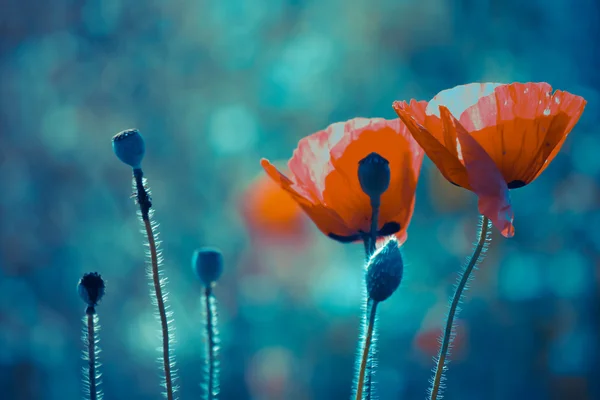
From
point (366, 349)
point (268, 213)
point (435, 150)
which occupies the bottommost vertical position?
point (366, 349)

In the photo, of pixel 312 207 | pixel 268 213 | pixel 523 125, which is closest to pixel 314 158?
pixel 312 207

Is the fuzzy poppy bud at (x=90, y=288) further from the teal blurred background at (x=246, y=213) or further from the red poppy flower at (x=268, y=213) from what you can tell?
the red poppy flower at (x=268, y=213)

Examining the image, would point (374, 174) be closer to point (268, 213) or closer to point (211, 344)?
point (211, 344)

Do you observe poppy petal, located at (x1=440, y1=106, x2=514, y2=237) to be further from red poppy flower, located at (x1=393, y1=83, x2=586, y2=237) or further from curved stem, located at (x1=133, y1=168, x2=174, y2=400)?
curved stem, located at (x1=133, y1=168, x2=174, y2=400)

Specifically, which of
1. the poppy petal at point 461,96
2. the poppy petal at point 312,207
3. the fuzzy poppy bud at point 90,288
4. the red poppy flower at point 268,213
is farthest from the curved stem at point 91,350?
the red poppy flower at point 268,213

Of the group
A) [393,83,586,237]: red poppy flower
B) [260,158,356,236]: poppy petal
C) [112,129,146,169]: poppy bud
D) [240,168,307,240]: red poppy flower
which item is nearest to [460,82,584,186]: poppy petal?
[393,83,586,237]: red poppy flower

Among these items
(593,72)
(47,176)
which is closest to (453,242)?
(593,72)
